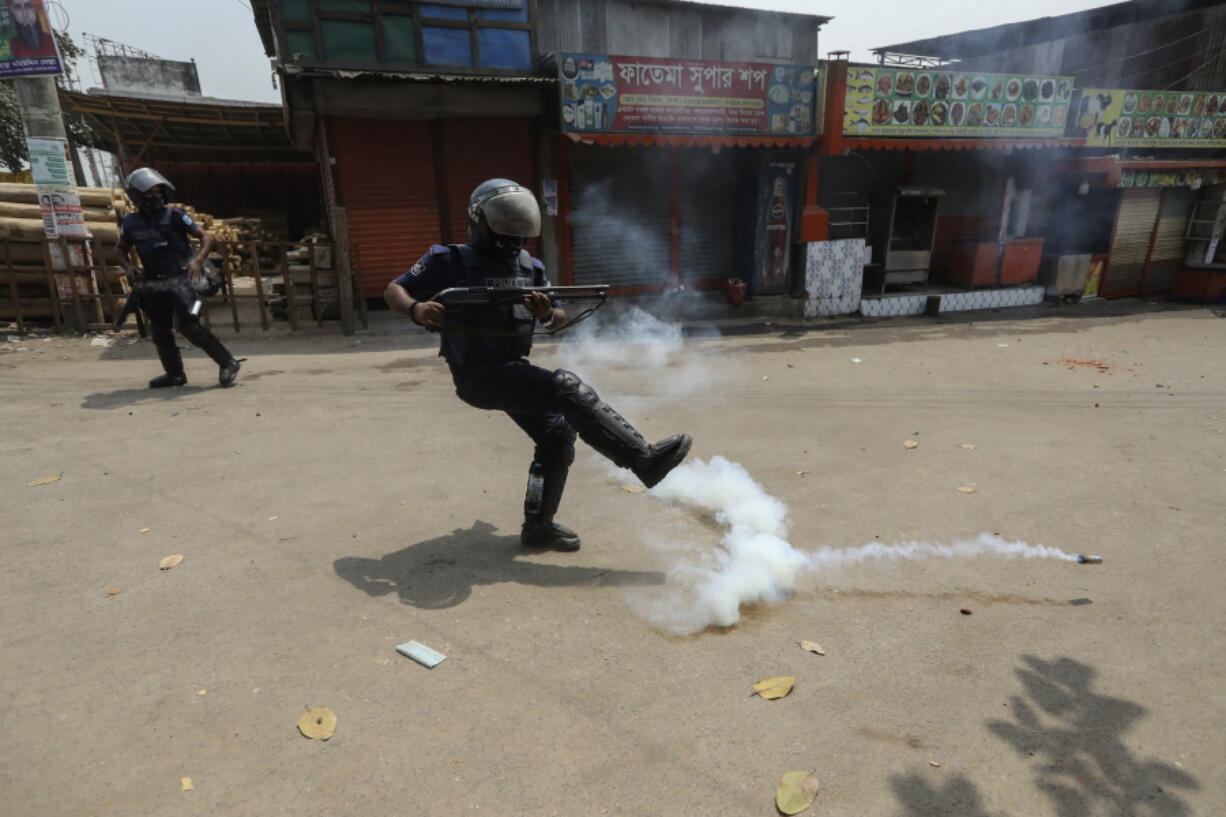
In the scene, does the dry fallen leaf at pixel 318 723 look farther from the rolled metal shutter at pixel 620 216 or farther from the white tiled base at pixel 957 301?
the white tiled base at pixel 957 301

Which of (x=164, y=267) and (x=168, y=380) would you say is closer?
(x=164, y=267)

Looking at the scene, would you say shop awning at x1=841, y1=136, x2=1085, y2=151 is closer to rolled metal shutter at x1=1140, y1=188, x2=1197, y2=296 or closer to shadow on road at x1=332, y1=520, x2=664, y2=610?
rolled metal shutter at x1=1140, y1=188, x2=1197, y2=296

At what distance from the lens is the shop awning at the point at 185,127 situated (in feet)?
46.6

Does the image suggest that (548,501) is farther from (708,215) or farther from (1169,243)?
(1169,243)

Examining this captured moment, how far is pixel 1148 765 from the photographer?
215 cm

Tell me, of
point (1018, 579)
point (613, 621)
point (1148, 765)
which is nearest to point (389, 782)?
point (613, 621)

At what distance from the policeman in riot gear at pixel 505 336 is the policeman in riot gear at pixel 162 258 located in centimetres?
417

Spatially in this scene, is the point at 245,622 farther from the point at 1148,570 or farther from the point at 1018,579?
the point at 1148,570

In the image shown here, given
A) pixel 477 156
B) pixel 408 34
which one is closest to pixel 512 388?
pixel 477 156

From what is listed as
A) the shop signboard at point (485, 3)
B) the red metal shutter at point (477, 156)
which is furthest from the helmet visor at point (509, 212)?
the shop signboard at point (485, 3)

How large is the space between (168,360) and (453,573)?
4885 millimetres

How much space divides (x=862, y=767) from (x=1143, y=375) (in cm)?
788

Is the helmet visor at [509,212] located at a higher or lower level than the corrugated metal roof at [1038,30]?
lower

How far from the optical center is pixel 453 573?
3.31 meters
